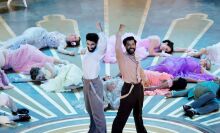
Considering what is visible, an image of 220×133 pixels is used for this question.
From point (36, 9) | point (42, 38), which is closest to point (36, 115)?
point (42, 38)

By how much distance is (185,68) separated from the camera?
1070 centimetres

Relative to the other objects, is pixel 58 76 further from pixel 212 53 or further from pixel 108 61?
pixel 212 53

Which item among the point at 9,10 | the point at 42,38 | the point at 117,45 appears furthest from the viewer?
the point at 9,10

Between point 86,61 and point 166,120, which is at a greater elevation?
point 86,61

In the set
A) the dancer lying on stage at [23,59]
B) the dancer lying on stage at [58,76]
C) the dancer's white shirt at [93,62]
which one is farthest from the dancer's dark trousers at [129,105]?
the dancer lying on stage at [23,59]

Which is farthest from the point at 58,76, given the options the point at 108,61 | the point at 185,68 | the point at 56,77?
the point at 185,68

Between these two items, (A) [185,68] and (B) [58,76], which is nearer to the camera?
(B) [58,76]

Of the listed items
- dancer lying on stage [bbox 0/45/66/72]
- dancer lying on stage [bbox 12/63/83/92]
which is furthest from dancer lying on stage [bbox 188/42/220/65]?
dancer lying on stage [bbox 0/45/66/72]

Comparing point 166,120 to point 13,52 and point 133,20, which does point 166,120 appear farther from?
point 133,20

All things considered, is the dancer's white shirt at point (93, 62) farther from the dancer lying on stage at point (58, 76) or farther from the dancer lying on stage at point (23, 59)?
the dancer lying on stage at point (23, 59)

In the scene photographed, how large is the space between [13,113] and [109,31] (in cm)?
442

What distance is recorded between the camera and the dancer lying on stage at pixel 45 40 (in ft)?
39.3

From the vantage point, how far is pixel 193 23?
1375 centimetres

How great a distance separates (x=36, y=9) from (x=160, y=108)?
6665 mm
